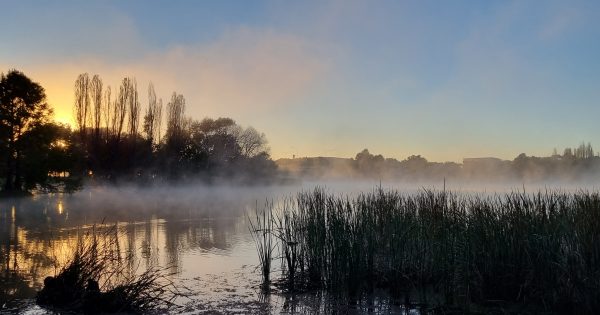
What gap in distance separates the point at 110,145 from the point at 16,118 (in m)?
13.3

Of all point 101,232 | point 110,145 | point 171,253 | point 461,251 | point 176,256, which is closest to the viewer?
point 461,251

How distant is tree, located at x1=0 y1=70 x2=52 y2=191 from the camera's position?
33.0 metres

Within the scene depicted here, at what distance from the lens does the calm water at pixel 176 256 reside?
783 cm

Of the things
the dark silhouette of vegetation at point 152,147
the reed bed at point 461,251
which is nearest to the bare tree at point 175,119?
the dark silhouette of vegetation at point 152,147

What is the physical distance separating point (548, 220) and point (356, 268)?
337 cm

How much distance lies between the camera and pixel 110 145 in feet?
153

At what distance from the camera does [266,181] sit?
67875 mm

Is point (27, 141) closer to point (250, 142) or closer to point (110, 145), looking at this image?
point (110, 145)

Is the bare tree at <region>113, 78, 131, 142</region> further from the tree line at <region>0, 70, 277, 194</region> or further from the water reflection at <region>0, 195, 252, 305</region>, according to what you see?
the water reflection at <region>0, 195, 252, 305</region>

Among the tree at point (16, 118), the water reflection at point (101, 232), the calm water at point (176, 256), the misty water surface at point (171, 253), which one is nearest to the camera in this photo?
the calm water at point (176, 256)

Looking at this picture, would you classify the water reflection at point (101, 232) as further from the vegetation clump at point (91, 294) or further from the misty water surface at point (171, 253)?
the vegetation clump at point (91, 294)

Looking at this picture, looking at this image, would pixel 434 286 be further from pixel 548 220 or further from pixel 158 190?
pixel 158 190

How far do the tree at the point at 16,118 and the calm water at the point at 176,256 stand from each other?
421 inches

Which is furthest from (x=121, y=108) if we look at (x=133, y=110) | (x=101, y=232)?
(x=101, y=232)
